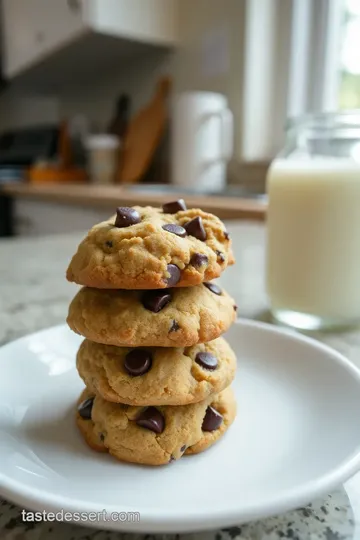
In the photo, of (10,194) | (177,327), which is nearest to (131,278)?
(177,327)

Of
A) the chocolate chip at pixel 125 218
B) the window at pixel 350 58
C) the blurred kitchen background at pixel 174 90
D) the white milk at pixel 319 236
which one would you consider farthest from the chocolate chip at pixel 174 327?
the window at pixel 350 58

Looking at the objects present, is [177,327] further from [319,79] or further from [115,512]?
[319,79]

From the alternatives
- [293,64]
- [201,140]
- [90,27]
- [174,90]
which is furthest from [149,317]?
[174,90]

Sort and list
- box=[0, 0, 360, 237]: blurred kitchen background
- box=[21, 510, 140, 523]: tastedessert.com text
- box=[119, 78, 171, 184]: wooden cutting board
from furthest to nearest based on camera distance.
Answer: box=[119, 78, 171, 184]: wooden cutting board < box=[0, 0, 360, 237]: blurred kitchen background < box=[21, 510, 140, 523]: tastedessert.com text

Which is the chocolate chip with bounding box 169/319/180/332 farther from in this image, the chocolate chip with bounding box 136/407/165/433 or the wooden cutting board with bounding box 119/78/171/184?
the wooden cutting board with bounding box 119/78/171/184

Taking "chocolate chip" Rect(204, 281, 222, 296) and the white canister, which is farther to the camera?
the white canister

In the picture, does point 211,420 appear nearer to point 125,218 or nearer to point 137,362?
point 137,362

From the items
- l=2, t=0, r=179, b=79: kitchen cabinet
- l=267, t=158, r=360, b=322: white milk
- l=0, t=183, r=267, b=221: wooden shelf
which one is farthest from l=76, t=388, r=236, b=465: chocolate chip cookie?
l=2, t=0, r=179, b=79: kitchen cabinet
